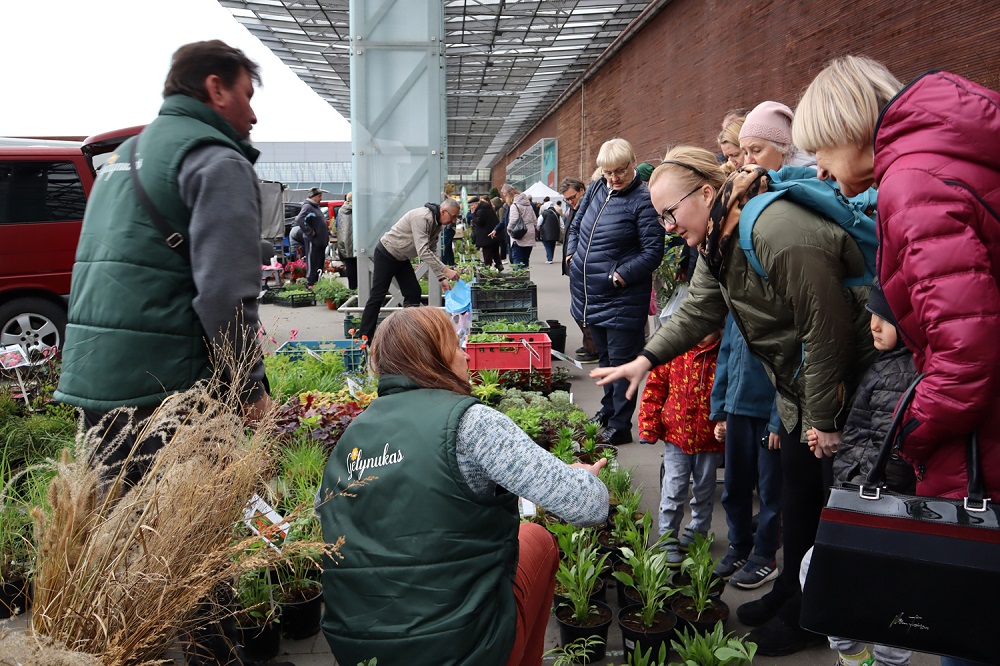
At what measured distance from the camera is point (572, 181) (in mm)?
9859

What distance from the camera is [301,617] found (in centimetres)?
312

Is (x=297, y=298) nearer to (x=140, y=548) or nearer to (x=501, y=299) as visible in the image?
(x=501, y=299)

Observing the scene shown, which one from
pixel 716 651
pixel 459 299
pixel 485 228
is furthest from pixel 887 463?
pixel 485 228

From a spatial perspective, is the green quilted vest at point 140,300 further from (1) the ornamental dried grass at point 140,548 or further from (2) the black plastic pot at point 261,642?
(2) the black plastic pot at point 261,642

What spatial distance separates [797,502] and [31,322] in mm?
8040

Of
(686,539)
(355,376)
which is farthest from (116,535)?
(355,376)

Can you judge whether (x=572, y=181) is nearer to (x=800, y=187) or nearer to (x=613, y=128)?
(x=800, y=187)

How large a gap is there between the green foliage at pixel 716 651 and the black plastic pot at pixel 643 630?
0.43ft

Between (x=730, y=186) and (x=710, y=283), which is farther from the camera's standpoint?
(x=710, y=283)

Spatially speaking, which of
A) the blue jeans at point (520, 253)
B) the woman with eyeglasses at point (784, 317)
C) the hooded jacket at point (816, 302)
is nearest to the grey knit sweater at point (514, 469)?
the woman with eyeglasses at point (784, 317)

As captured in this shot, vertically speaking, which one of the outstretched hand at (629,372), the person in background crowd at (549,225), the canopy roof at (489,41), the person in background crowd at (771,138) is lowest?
the outstretched hand at (629,372)

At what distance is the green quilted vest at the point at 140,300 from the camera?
7.70 feet

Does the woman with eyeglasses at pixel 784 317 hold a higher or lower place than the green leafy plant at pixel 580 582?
higher

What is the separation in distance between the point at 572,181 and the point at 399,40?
9.37 feet
